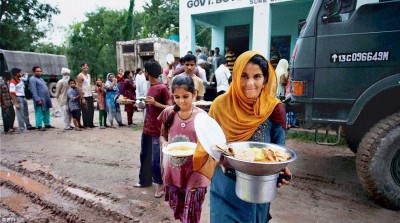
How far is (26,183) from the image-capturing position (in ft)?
13.3

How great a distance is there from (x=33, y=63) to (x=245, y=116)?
21.2 m

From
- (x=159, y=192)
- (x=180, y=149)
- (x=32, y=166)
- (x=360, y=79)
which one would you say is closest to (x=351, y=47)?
(x=360, y=79)

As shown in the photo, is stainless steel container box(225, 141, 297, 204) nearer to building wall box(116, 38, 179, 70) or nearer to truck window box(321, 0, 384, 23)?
truck window box(321, 0, 384, 23)

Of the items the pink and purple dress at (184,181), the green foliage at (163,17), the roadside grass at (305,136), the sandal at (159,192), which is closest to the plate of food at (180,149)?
the pink and purple dress at (184,181)

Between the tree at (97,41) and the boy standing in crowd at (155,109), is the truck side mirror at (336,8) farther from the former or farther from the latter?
the tree at (97,41)

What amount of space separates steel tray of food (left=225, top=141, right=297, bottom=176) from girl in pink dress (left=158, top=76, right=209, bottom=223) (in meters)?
0.75

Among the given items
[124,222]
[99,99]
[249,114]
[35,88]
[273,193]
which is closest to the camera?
[273,193]

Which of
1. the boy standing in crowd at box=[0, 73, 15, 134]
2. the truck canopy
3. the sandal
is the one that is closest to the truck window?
the sandal

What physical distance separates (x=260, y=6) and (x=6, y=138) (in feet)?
26.8

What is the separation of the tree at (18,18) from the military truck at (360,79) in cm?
2569

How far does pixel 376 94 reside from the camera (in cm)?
295

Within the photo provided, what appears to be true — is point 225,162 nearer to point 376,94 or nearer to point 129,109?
point 376,94

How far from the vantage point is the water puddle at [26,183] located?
149 inches

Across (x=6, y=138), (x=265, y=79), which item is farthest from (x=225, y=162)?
(x=6, y=138)
